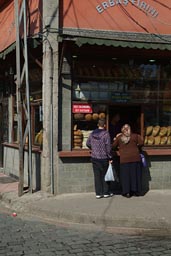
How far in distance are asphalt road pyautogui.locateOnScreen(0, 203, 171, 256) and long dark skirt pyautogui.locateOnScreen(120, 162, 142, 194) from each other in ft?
6.59

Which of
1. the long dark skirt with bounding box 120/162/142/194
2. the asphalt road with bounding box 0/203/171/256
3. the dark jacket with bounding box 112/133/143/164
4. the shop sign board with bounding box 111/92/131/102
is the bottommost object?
the asphalt road with bounding box 0/203/171/256

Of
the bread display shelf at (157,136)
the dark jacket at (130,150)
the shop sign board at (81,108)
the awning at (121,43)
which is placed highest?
the awning at (121,43)

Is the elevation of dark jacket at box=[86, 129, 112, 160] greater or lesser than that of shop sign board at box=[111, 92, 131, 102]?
lesser

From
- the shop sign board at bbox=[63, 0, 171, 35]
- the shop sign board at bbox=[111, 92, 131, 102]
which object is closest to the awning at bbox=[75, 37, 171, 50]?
the shop sign board at bbox=[63, 0, 171, 35]

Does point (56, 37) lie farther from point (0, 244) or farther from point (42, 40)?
point (0, 244)

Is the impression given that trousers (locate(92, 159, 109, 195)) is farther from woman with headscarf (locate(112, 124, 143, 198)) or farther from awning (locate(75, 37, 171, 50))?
awning (locate(75, 37, 171, 50))

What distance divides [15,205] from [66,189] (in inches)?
51.2

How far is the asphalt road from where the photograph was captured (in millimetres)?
5852

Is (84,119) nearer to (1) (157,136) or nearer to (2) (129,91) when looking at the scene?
(2) (129,91)

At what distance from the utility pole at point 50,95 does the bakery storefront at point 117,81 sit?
0.68 feet

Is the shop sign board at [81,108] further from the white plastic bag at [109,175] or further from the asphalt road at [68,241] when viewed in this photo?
the asphalt road at [68,241]

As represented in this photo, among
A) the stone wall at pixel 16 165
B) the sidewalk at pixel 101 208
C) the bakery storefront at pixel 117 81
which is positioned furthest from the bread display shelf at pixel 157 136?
the stone wall at pixel 16 165

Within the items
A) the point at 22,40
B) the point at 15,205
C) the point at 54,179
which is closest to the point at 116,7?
the point at 22,40

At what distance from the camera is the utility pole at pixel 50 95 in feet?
30.1
